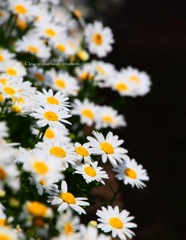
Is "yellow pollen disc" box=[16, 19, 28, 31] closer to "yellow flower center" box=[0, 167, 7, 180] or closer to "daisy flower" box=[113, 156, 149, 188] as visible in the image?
"daisy flower" box=[113, 156, 149, 188]

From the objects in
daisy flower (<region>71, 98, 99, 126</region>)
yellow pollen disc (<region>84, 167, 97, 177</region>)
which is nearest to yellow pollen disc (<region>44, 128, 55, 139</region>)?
yellow pollen disc (<region>84, 167, 97, 177</region>)

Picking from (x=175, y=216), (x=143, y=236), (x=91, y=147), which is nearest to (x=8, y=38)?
(x=91, y=147)

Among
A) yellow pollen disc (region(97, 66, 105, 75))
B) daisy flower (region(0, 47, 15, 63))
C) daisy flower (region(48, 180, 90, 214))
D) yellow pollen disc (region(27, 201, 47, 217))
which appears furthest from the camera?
yellow pollen disc (region(97, 66, 105, 75))

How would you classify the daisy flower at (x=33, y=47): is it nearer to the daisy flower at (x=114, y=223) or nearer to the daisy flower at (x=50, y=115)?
the daisy flower at (x=50, y=115)

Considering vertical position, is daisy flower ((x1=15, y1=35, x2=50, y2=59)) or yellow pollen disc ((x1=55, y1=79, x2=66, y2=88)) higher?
daisy flower ((x1=15, y1=35, x2=50, y2=59))

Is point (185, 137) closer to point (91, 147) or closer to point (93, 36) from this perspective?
point (93, 36)
